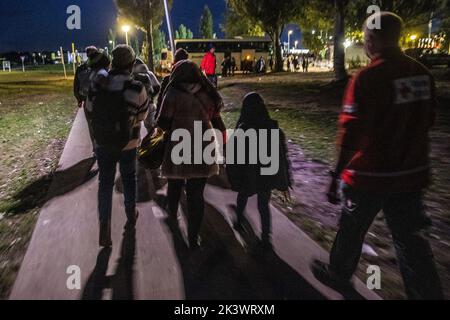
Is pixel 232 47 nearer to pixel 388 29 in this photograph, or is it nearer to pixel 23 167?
pixel 23 167

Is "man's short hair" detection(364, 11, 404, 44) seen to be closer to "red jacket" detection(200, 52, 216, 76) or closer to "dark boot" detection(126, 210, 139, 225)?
"dark boot" detection(126, 210, 139, 225)

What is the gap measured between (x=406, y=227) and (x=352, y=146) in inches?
27.9

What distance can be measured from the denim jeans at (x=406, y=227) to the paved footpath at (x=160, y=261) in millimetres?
443

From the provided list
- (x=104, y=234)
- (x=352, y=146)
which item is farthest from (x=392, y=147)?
(x=104, y=234)

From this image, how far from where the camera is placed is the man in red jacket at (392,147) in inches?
106

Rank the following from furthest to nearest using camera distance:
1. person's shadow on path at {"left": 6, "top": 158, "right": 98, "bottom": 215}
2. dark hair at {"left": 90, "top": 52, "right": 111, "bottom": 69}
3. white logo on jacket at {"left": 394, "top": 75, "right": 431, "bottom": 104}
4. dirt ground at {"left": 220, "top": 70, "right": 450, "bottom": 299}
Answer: dark hair at {"left": 90, "top": 52, "right": 111, "bottom": 69} < person's shadow on path at {"left": 6, "top": 158, "right": 98, "bottom": 215} < dirt ground at {"left": 220, "top": 70, "right": 450, "bottom": 299} < white logo on jacket at {"left": 394, "top": 75, "right": 431, "bottom": 104}

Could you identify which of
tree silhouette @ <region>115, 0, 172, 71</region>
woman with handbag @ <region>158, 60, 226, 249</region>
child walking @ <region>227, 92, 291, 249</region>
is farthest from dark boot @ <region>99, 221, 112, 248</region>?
tree silhouette @ <region>115, 0, 172, 71</region>

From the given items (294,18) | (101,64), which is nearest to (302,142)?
(101,64)

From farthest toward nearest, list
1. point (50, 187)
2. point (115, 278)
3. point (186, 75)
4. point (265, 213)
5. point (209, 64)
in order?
point (209, 64) → point (50, 187) → point (265, 213) → point (186, 75) → point (115, 278)

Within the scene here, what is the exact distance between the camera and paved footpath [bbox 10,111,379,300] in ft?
11.1

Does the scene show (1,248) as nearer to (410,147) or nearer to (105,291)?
(105,291)

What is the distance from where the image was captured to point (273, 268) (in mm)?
3748

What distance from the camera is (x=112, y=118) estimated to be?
12.7 feet
